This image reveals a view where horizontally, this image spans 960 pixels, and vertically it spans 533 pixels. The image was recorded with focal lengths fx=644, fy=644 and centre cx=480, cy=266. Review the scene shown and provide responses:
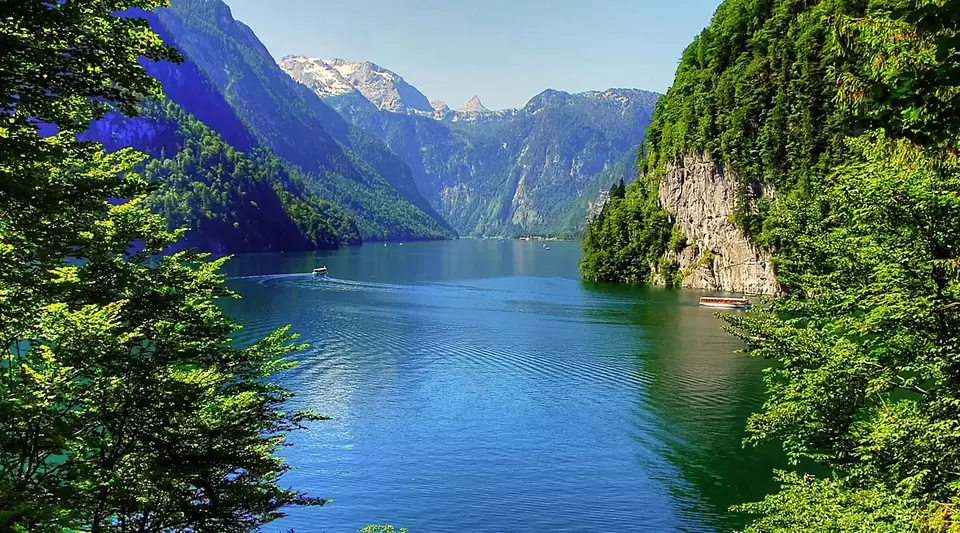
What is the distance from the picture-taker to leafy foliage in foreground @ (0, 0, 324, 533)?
28.1 ft

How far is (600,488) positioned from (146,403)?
20928mm

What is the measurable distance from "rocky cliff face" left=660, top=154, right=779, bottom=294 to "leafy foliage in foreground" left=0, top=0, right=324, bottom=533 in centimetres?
8778

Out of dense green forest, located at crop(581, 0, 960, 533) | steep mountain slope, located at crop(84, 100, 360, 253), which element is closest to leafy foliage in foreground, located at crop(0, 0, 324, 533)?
dense green forest, located at crop(581, 0, 960, 533)

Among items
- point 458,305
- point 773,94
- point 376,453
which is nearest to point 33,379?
point 376,453

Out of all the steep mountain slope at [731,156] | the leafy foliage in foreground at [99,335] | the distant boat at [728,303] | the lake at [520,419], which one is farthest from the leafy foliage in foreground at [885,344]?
the steep mountain slope at [731,156]

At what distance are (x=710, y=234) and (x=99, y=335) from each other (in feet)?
331

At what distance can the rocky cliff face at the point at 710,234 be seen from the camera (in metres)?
95.8

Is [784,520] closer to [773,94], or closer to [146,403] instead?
[146,403]

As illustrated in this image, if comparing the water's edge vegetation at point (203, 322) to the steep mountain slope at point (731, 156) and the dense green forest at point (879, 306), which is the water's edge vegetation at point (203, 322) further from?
the steep mountain slope at point (731, 156)

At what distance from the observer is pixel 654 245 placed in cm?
11181

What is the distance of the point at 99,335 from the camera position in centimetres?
1252

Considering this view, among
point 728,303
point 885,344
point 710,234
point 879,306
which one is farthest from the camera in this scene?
point 710,234

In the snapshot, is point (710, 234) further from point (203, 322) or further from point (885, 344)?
point (203, 322)

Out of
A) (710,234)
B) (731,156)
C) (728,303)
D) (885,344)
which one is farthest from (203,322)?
(731,156)
